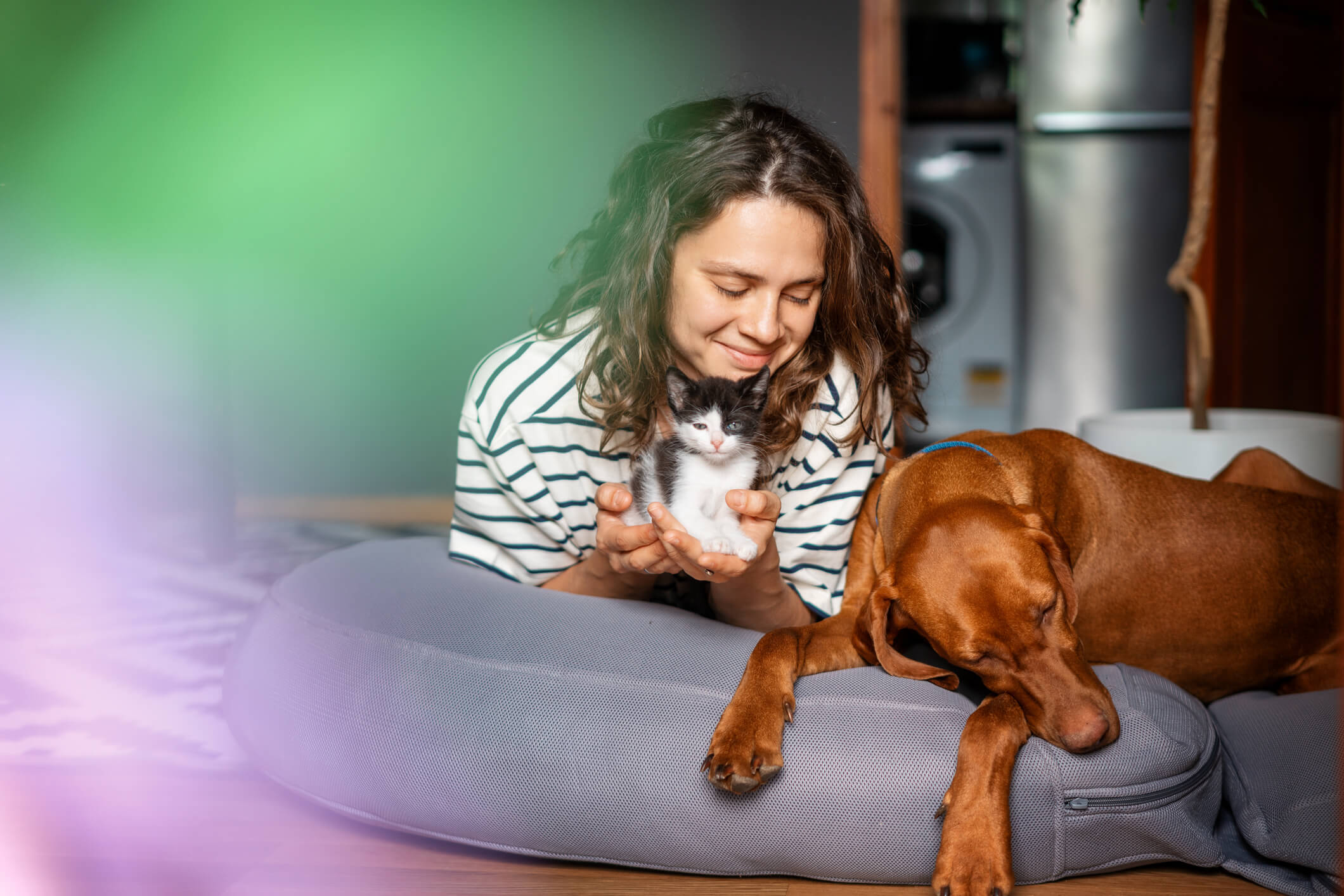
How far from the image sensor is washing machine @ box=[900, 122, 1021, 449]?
4.97m

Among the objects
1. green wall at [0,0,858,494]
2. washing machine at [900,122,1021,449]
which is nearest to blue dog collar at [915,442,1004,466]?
green wall at [0,0,858,494]

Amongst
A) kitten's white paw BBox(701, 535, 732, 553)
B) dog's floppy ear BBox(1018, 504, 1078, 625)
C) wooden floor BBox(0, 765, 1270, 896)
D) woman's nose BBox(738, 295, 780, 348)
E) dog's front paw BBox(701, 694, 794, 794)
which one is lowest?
wooden floor BBox(0, 765, 1270, 896)

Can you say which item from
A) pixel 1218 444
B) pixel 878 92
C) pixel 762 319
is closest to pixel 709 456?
pixel 762 319

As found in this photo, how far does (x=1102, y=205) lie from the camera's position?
5031 mm

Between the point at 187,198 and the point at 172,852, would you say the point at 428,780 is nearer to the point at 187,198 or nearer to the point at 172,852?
the point at 172,852

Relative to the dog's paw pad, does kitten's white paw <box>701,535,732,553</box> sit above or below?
above

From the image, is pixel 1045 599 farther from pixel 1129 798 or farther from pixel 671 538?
pixel 671 538

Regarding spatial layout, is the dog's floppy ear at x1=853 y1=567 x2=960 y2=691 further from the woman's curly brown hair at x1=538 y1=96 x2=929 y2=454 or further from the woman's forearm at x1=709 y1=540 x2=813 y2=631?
the woman's curly brown hair at x1=538 y1=96 x2=929 y2=454

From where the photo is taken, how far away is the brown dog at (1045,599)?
4.39 feet

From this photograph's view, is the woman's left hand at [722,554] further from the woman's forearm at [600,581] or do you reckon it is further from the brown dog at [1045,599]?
the woman's forearm at [600,581]

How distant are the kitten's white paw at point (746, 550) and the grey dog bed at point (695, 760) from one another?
0.19 meters

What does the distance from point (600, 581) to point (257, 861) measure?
70 centimetres

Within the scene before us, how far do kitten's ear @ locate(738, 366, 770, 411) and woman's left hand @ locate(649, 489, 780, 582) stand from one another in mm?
154

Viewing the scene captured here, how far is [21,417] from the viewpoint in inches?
80.7
